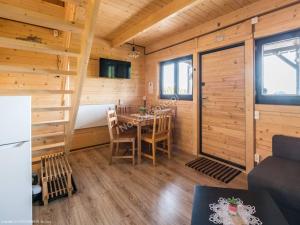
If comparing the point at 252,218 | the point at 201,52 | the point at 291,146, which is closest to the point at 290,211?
the point at 252,218

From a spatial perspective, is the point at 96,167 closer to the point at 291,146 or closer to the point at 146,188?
the point at 146,188

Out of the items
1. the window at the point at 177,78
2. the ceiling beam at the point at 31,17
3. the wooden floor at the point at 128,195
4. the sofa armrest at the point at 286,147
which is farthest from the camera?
the window at the point at 177,78

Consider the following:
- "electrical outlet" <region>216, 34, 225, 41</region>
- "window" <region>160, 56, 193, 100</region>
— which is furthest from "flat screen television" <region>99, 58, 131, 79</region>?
"electrical outlet" <region>216, 34, 225, 41</region>

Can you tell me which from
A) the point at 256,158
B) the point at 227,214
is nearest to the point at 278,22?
the point at 256,158

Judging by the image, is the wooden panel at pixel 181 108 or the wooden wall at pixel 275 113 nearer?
the wooden wall at pixel 275 113

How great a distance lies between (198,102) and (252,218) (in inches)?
98.8

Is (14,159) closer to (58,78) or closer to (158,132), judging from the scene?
(158,132)

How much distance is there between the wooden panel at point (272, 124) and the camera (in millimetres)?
2271

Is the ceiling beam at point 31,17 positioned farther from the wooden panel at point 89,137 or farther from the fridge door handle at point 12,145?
the wooden panel at point 89,137

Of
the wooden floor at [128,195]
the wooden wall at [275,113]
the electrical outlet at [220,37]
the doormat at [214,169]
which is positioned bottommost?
the wooden floor at [128,195]

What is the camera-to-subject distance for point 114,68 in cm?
421

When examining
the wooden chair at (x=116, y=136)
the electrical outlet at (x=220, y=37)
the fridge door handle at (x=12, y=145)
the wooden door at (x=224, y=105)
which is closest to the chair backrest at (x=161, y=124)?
the wooden chair at (x=116, y=136)

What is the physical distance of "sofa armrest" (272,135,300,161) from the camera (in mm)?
2045

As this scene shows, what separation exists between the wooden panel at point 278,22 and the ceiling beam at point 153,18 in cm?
114
